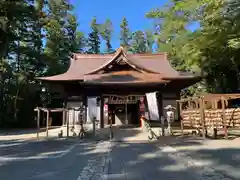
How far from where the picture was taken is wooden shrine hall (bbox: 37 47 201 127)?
17188 mm

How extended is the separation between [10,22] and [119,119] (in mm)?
10257

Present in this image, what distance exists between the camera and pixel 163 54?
73.6 feet

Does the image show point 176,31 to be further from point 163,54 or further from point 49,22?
point 49,22

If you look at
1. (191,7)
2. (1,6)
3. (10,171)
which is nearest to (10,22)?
(1,6)

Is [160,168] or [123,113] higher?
[123,113]

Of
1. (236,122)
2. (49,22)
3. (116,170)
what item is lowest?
(116,170)

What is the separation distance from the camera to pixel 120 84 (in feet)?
55.5

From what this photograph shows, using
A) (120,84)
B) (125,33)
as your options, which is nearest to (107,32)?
(125,33)

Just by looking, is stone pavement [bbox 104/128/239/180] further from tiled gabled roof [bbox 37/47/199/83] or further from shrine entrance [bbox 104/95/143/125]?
shrine entrance [bbox 104/95/143/125]

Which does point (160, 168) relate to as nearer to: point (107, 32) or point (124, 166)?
point (124, 166)

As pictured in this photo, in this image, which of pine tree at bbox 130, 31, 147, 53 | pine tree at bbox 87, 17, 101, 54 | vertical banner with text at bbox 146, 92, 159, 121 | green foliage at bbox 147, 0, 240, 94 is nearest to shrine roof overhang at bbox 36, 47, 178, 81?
green foliage at bbox 147, 0, 240, 94

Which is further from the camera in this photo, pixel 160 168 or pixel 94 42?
pixel 94 42

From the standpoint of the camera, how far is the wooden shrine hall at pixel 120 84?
56.4ft

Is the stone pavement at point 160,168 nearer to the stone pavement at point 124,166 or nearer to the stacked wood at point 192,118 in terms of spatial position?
the stone pavement at point 124,166
